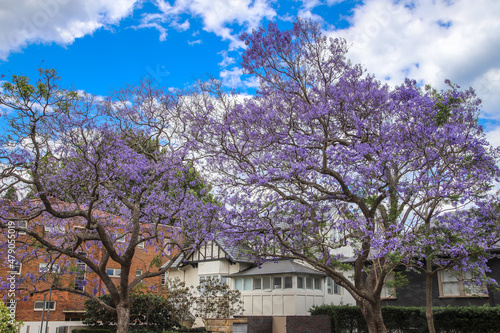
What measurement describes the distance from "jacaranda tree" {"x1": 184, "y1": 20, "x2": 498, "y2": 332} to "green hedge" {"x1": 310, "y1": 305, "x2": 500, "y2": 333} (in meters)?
4.33

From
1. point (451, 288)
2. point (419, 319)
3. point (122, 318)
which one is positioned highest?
point (451, 288)

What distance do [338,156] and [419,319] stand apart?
8264 mm

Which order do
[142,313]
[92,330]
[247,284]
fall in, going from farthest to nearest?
[247,284] < [142,313] < [92,330]

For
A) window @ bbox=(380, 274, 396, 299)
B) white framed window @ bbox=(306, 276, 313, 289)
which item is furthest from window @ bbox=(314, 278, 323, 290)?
→ window @ bbox=(380, 274, 396, 299)

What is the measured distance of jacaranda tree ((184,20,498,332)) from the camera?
10.5m

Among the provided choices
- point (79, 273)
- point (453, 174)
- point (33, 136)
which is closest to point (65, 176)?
point (33, 136)

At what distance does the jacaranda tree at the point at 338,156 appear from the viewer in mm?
10492

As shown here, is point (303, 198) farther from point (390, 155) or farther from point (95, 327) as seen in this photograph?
point (95, 327)

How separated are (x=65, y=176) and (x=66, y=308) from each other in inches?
572

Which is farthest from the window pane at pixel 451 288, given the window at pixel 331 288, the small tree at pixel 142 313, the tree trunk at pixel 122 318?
the tree trunk at pixel 122 318

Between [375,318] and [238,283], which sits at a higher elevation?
[238,283]

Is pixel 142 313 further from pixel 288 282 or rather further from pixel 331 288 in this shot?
pixel 331 288

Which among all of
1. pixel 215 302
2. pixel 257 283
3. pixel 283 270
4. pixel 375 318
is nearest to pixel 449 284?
pixel 283 270

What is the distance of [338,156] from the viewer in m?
11.1
